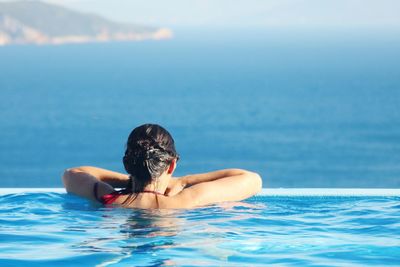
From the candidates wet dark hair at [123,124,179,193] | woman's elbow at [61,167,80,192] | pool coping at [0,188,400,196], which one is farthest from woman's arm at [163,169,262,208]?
pool coping at [0,188,400,196]

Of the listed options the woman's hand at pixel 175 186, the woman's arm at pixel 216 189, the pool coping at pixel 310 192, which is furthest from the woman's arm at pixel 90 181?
the pool coping at pixel 310 192

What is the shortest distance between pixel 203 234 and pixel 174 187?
1.51ft

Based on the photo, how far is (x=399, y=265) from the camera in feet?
10.5

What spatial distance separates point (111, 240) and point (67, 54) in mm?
106735

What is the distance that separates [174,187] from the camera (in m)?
3.93

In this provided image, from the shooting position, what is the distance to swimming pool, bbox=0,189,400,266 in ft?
10.5

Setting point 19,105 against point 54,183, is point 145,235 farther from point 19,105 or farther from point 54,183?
point 19,105

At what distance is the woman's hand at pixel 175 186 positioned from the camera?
3.90 metres

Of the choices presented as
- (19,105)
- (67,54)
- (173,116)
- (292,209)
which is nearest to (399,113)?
(173,116)

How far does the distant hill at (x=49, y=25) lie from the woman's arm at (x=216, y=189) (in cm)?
11066

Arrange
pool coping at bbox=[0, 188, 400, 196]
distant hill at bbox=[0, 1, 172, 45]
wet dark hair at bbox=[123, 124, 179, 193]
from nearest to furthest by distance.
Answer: wet dark hair at bbox=[123, 124, 179, 193] < pool coping at bbox=[0, 188, 400, 196] < distant hill at bbox=[0, 1, 172, 45]

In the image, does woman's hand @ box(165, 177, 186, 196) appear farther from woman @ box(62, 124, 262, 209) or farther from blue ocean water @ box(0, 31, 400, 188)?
blue ocean water @ box(0, 31, 400, 188)

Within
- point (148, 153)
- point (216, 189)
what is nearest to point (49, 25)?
point (216, 189)

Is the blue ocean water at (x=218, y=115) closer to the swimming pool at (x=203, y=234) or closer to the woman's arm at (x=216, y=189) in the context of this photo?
the swimming pool at (x=203, y=234)
